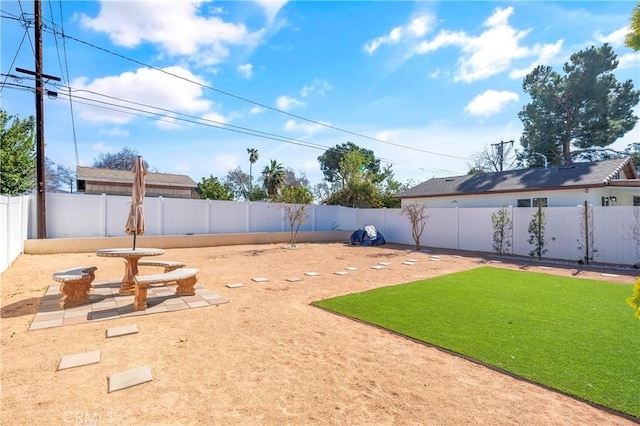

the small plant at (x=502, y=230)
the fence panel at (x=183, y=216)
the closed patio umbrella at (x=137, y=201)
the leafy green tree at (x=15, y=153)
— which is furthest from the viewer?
the fence panel at (x=183, y=216)

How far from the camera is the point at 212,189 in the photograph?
27078 mm

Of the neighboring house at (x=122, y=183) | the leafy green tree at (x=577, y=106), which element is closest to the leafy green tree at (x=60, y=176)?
the neighboring house at (x=122, y=183)

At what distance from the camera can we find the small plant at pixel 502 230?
39.8 feet

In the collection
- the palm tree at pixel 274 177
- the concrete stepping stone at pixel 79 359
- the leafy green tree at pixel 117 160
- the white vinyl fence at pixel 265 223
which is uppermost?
the leafy green tree at pixel 117 160

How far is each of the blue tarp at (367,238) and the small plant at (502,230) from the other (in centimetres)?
534

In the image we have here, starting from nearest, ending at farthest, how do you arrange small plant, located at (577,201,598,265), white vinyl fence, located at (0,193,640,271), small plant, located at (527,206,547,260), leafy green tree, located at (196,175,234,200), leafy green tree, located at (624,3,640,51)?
leafy green tree, located at (624,3,640,51)
white vinyl fence, located at (0,193,640,271)
small plant, located at (577,201,598,265)
small plant, located at (527,206,547,260)
leafy green tree, located at (196,175,234,200)

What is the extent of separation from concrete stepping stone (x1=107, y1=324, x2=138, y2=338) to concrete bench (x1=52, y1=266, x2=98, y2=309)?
4.56ft

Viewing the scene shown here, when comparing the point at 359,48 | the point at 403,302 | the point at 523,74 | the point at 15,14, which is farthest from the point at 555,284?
the point at 523,74

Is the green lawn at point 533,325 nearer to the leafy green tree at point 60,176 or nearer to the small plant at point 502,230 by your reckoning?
the small plant at point 502,230

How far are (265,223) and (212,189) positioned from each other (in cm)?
1249

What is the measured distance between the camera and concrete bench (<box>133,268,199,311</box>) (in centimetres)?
461

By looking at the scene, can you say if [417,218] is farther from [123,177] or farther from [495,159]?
[123,177]

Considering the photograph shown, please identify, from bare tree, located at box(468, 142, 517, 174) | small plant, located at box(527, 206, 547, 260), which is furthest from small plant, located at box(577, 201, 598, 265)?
bare tree, located at box(468, 142, 517, 174)

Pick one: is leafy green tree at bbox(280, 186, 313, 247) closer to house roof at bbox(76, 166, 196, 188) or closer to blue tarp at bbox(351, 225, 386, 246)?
blue tarp at bbox(351, 225, 386, 246)
